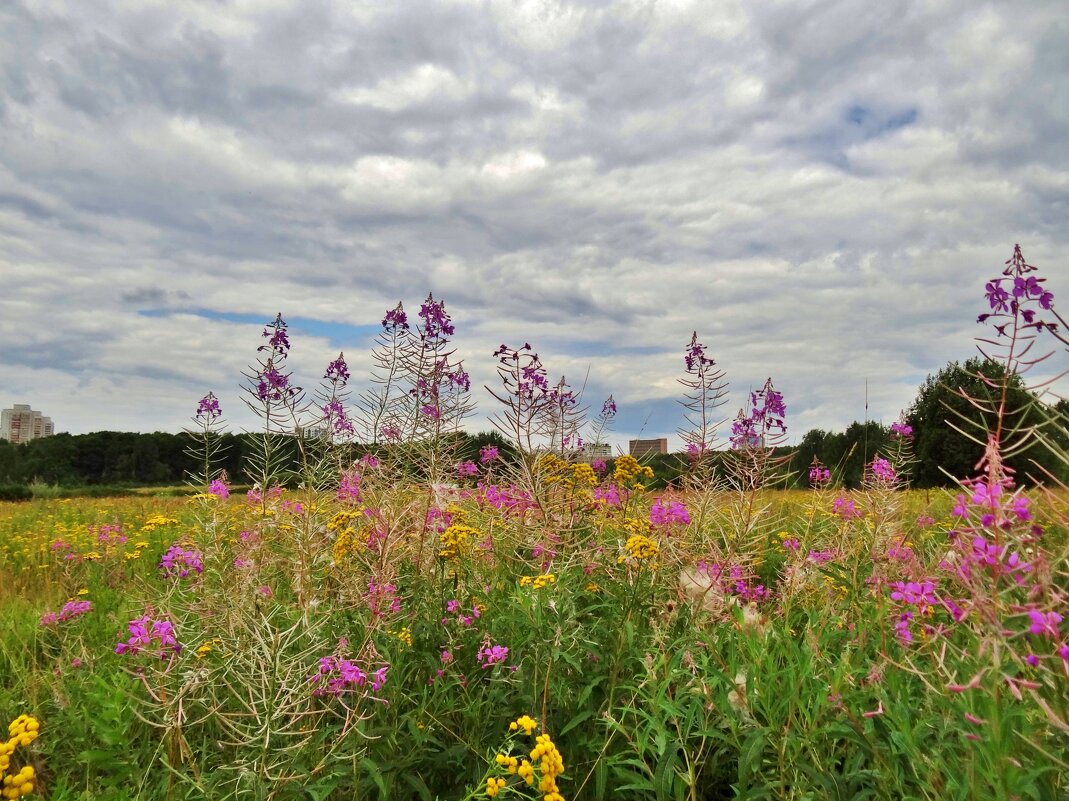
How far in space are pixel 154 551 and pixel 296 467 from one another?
14.1 ft

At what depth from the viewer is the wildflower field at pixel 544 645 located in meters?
2.04

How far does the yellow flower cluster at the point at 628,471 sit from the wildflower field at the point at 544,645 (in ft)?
0.09

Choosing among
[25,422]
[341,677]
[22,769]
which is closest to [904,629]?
[341,677]

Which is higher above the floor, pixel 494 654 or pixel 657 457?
pixel 657 457

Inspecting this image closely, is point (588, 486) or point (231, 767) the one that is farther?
point (588, 486)

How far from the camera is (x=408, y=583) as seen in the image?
3500 mm

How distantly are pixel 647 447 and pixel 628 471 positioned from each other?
845 mm

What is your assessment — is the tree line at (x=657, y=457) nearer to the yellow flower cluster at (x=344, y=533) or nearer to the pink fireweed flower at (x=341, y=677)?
the yellow flower cluster at (x=344, y=533)

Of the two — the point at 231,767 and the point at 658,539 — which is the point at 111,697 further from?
the point at 658,539

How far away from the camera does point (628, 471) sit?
4.71 meters

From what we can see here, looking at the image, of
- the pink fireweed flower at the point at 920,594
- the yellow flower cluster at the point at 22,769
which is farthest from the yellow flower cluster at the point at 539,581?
the yellow flower cluster at the point at 22,769

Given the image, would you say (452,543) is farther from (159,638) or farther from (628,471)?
(628,471)

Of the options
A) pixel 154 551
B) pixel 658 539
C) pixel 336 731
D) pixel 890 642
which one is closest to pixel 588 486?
pixel 658 539

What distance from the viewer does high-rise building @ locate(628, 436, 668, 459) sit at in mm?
5445
